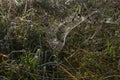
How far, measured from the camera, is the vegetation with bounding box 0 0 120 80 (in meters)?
1.90

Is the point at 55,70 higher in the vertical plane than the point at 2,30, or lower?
lower

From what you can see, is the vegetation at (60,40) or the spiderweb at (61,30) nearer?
the vegetation at (60,40)

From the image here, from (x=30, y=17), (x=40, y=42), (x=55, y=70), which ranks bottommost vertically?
(x=55, y=70)

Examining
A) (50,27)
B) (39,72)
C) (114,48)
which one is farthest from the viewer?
(50,27)

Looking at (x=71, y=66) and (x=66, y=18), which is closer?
(x=71, y=66)

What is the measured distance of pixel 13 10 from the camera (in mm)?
2363

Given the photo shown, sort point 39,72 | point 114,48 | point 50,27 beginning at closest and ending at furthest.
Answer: point 39,72, point 114,48, point 50,27

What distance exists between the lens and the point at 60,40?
211 centimetres

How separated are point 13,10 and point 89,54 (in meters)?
0.66

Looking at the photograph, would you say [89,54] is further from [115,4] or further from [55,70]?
[115,4]

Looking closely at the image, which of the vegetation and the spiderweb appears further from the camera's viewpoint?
the spiderweb

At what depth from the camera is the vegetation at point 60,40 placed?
1.90 meters

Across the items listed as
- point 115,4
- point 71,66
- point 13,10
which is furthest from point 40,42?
point 115,4

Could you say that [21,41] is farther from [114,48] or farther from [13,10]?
[114,48]
